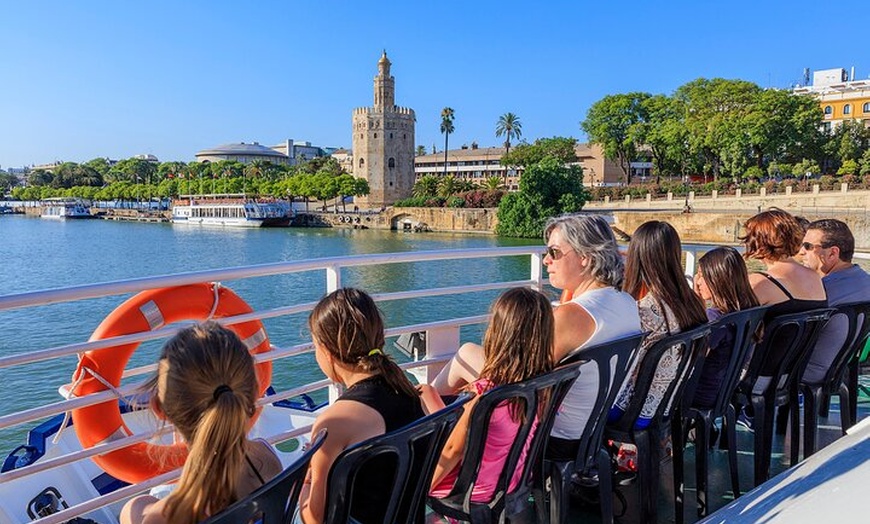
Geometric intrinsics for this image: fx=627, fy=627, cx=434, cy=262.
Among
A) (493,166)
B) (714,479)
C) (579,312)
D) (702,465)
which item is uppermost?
(493,166)

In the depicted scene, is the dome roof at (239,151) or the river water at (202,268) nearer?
the river water at (202,268)

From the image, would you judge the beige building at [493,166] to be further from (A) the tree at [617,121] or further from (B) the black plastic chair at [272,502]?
(B) the black plastic chair at [272,502]

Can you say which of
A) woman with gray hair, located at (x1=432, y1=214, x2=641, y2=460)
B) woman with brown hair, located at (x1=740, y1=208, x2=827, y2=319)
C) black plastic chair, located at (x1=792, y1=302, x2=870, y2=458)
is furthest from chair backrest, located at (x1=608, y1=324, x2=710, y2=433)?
black plastic chair, located at (x1=792, y1=302, x2=870, y2=458)

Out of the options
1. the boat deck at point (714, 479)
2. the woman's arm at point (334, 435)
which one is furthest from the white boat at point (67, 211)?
the woman's arm at point (334, 435)

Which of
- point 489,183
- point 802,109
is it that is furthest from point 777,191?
point 489,183

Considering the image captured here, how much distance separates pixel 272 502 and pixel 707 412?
1.81m

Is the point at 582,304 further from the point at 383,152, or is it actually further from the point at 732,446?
the point at 383,152

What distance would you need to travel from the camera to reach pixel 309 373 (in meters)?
10.2

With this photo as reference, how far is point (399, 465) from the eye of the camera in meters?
1.26

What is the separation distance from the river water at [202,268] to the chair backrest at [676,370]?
0.83 metres

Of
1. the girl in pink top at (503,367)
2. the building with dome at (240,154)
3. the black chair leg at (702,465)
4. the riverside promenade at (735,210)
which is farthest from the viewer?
the building with dome at (240,154)

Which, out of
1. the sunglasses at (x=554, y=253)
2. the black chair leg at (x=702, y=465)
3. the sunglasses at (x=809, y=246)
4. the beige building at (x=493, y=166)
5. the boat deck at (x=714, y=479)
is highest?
the beige building at (x=493, y=166)

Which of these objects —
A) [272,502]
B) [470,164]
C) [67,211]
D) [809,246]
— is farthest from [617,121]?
[67,211]

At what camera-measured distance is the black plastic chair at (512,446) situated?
147cm
